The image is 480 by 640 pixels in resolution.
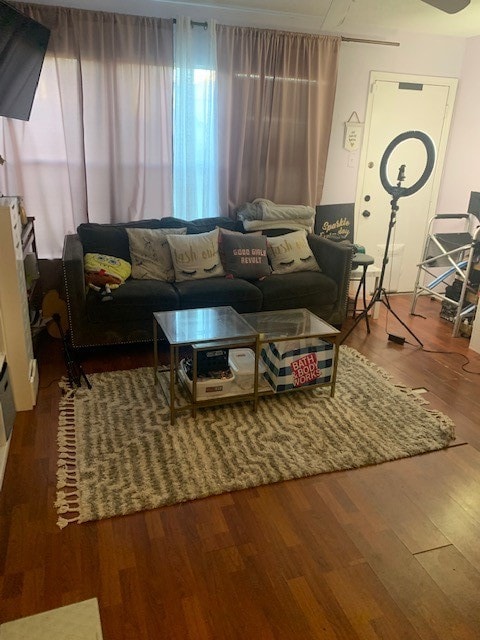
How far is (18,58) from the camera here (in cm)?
252

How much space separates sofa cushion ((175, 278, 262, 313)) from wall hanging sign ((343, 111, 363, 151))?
1.87 meters

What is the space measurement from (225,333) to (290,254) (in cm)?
147

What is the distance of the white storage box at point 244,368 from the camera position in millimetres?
2572

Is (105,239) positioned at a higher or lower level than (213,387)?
higher

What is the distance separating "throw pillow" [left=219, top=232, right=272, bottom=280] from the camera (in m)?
3.52

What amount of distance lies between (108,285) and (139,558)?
1.85 m

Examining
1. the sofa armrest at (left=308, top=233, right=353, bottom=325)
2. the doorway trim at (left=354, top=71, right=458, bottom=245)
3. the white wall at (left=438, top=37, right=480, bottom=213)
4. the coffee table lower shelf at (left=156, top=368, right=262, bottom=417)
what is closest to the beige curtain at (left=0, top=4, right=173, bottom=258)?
the sofa armrest at (left=308, top=233, right=353, bottom=325)

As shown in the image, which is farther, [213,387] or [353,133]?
[353,133]

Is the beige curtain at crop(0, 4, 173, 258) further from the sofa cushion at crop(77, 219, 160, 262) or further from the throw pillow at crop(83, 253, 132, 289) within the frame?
the throw pillow at crop(83, 253, 132, 289)

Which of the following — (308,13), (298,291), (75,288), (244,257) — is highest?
(308,13)

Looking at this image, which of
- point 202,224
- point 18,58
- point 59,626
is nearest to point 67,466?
point 59,626

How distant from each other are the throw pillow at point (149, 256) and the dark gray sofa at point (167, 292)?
8 centimetres

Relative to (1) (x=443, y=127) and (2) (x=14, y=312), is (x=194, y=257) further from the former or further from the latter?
(1) (x=443, y=127)

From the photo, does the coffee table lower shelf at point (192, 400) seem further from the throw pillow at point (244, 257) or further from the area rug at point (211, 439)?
the throw pillow at point (244, 257)
